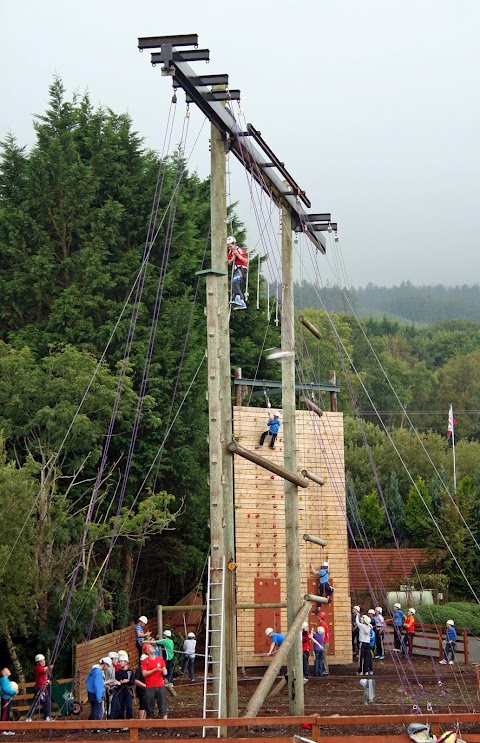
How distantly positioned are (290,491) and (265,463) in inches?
71.4

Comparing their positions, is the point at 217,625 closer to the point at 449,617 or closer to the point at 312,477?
the point at 312,477

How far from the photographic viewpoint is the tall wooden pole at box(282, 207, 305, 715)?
1920 cm

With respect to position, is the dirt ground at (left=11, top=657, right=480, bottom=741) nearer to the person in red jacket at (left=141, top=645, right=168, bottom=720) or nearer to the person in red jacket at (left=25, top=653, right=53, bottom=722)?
the person in red jacket at (left=141, top=645, right=168, bottom=720)

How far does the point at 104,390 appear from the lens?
98.6ft

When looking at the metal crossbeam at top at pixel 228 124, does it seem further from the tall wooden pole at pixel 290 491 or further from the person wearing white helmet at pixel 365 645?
the person wearing white helmet at pixel 365 645

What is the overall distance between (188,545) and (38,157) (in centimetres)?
1307

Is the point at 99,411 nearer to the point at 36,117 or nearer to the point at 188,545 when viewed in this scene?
the point at 188,545

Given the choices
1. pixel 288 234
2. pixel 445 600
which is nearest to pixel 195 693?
pixel 288 234

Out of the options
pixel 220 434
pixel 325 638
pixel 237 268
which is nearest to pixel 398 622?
pixel 325 638

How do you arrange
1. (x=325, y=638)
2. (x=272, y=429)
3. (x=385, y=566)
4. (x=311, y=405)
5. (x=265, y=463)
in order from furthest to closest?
(x=385, y=566) → (x=272, y=429) → (x=325, y=638) → (x=311, y=405) → (x=265, y=463)

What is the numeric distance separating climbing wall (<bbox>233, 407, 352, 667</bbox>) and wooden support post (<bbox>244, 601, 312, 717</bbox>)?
9543mm

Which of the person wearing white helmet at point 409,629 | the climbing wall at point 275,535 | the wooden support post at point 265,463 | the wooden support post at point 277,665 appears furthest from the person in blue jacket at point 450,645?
the wooden support post at point 265,463

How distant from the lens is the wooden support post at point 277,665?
55.8 ft

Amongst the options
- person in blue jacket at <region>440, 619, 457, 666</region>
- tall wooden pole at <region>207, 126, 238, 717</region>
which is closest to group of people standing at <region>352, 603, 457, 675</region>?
person in blue jacket at <region>440, 619, 457, 666</region>
